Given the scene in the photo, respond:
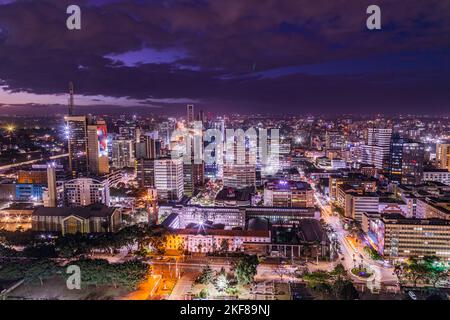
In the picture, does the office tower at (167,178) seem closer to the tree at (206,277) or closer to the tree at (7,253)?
the tree at (7,253)

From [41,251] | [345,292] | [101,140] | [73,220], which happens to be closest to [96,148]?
[101,140]

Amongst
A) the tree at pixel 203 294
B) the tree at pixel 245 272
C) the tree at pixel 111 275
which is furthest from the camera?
the tree at pixel 245 272

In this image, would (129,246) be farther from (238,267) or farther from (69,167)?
(69,167)

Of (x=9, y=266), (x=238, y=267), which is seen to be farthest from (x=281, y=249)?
(x=9, y=266)

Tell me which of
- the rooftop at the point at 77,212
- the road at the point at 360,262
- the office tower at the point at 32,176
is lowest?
the road at the point at 360,262

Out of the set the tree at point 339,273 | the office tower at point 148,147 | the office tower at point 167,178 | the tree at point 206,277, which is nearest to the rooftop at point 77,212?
the office tower at point 167,178

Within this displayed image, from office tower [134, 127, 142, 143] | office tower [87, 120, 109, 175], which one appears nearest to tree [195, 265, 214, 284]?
office tower [87, 120, 109, 175]
